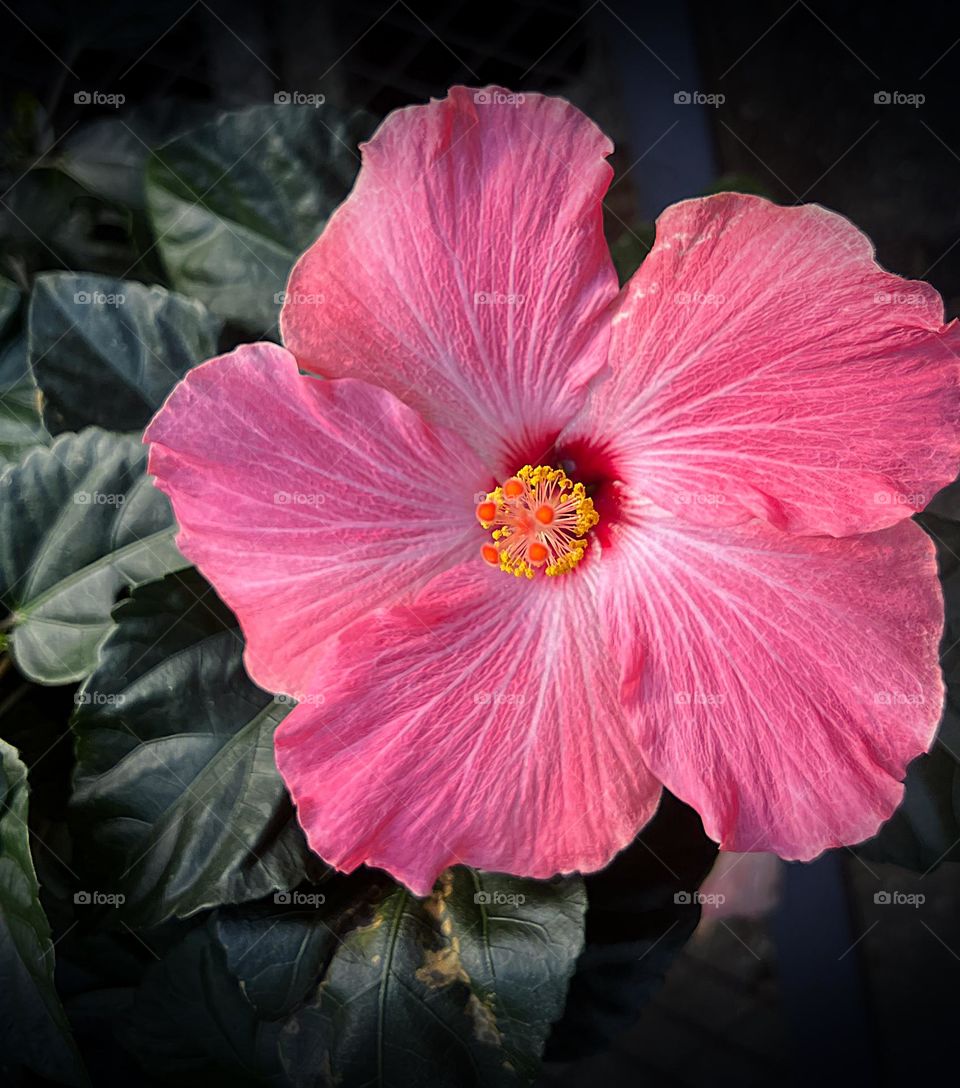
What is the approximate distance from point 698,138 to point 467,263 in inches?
31.8

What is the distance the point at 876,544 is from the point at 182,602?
2.13ft

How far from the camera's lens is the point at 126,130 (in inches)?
52.7

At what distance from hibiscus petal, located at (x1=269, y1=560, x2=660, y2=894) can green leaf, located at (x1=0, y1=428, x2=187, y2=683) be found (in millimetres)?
344

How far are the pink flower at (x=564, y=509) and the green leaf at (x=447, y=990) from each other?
0.22 m

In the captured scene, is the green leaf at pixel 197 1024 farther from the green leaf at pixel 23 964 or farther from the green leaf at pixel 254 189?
the green leaf at pixel 254 189

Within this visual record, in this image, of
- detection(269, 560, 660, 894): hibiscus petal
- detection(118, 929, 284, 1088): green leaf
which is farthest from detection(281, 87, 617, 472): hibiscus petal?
detection(118, 929, 284, 1088): green leaf

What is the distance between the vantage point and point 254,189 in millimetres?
1094

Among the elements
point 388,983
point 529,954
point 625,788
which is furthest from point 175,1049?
point 625,788

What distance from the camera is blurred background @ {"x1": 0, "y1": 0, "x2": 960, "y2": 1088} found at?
53.6 inches

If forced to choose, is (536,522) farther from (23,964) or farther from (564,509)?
(23,964)

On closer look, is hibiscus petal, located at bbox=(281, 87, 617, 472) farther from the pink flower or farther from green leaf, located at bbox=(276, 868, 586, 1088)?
green leaf, located at bbox=(276, 868, 586, 1088)

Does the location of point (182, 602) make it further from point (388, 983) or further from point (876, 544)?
point (876, 544)

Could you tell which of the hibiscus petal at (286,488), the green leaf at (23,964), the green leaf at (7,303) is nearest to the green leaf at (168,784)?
the green leaf at (23,964)

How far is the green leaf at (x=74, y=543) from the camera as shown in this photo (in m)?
1.07
